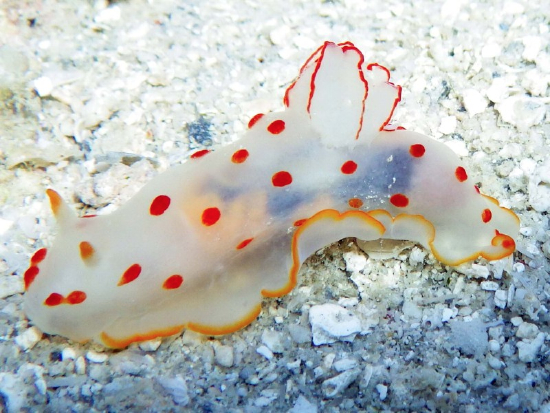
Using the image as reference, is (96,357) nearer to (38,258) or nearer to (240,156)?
(38,258)

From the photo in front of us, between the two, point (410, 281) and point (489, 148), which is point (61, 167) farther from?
point (489, 148)

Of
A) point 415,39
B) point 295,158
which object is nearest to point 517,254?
point 295,158

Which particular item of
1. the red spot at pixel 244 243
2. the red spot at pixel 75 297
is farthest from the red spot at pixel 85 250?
the red spot at pixel 244 243

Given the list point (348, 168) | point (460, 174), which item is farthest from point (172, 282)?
point (460, 174)

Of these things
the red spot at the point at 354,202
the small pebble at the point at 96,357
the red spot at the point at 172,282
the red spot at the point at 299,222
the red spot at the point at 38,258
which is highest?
the red spot at the point at 38,258

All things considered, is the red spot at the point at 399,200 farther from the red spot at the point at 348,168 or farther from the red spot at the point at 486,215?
the red spot at the point at 486,215
